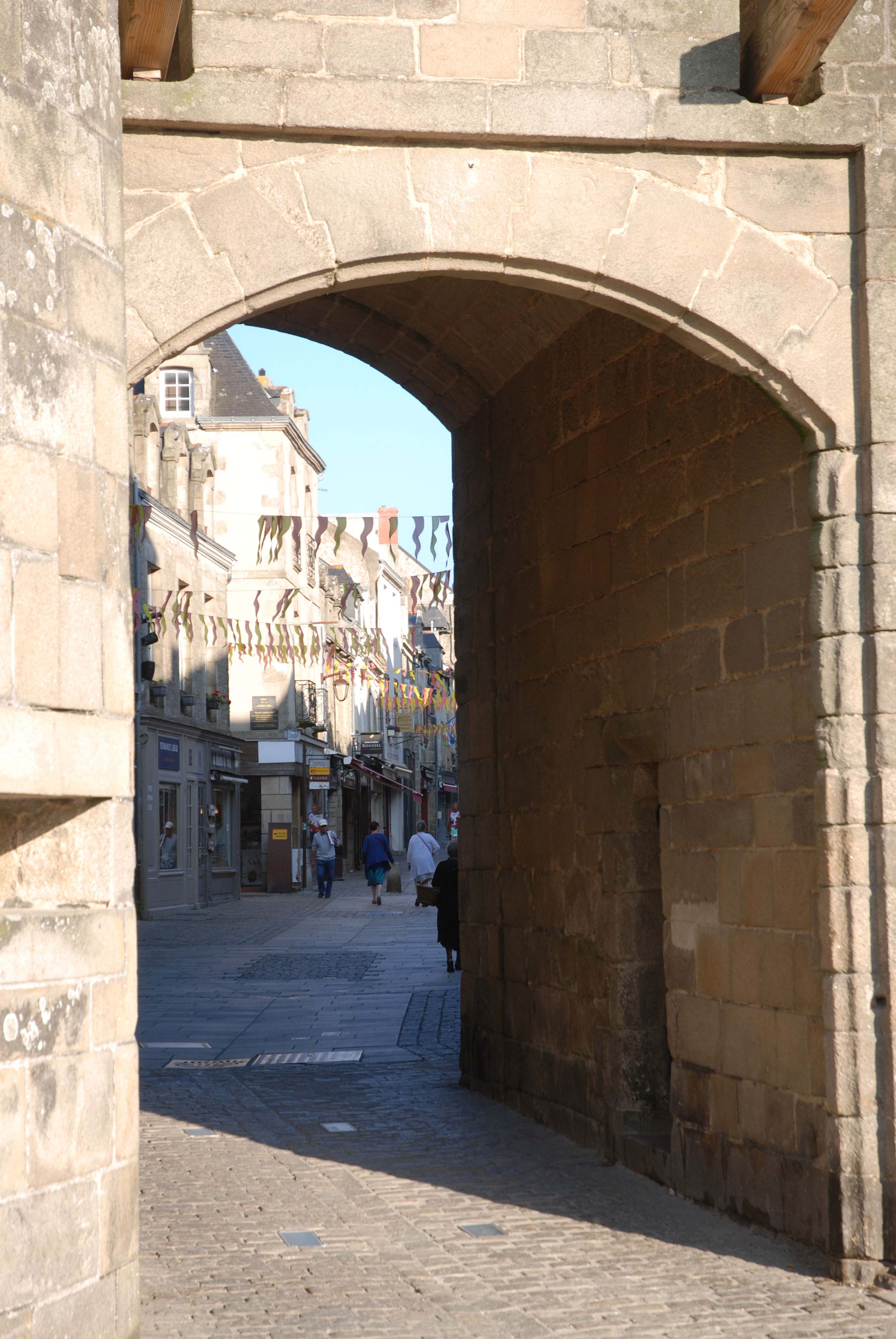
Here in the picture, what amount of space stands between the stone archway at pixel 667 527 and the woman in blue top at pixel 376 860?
20330 mm

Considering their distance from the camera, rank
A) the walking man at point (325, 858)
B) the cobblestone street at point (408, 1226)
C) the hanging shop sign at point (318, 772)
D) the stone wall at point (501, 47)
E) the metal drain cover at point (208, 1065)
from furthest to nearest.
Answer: the hanging shop sign at point (318, 772), the walking man at point (325, 858), the metal drain cover at point (208, 1065), the stone wall at point (501, 47), the cobblestone street at point (408, 1226)

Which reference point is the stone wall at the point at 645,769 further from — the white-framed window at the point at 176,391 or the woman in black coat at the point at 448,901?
the white-framed window at the point at 176,391

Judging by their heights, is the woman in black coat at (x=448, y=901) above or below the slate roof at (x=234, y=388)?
below

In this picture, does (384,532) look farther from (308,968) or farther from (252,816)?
(252,816)

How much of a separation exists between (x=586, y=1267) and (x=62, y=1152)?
2556 mm

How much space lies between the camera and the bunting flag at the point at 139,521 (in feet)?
55.8

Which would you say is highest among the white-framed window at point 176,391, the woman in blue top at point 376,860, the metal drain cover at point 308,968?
the white-framed window at point 176,391

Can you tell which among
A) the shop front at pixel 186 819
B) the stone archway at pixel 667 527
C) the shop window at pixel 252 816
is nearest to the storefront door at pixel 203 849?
the shop front at pixel 186 819

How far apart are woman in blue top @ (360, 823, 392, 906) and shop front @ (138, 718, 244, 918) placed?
10.2ft

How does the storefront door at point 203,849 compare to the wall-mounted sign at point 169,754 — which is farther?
the storefront door at point 203,849

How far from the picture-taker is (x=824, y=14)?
208 inches

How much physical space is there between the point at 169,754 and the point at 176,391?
36.9 ft

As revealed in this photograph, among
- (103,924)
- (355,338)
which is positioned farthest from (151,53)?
(355,338)

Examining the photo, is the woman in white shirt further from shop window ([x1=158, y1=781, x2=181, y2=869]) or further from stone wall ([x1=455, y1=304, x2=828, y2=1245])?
stone wall ([x1=455, y1=304, x2=828, y2=1245])
